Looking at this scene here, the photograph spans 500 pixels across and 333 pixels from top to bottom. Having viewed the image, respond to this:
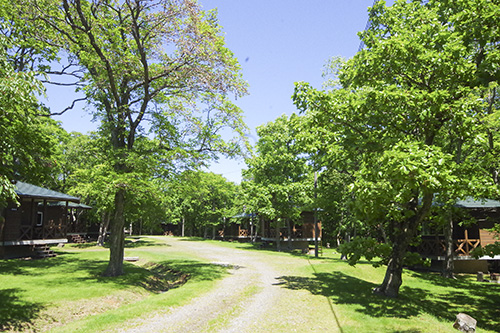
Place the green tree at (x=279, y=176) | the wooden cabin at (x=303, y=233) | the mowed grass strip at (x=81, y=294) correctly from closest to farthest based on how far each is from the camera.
Answer: the mowed grass strip at (x=81, y=294)
the green tree at (x=279, y=176)
the wooden cabin at (x=303, y=233)

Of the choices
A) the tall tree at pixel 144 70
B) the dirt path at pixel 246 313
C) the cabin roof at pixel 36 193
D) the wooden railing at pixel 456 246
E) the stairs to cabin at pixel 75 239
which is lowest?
the stairs to cabin at pixel 75 239

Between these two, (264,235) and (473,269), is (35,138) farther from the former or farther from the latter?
(264,235)

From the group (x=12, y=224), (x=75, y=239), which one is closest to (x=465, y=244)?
(x=12, y=224)

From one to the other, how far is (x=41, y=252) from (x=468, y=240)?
104ft

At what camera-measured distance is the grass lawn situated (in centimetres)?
978

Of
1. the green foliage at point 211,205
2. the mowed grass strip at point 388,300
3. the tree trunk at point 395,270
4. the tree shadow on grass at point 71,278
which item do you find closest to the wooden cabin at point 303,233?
the green foliage at point 211,205

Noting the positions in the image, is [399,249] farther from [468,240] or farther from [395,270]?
[468,240]

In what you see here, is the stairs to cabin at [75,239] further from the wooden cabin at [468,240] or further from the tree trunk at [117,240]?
the wooden cabin at [468,240]

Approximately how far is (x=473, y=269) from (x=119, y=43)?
28.4m

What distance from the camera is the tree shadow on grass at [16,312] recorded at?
9008mm

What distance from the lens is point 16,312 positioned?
9.91 meters

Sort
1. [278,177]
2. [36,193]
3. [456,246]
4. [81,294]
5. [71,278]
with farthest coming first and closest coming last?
[278,177] → [456,246] → [36,193] → [71,278] → [81,294]

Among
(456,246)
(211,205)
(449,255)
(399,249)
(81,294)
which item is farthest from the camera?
(211,205)

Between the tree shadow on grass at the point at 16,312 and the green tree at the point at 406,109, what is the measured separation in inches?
416
